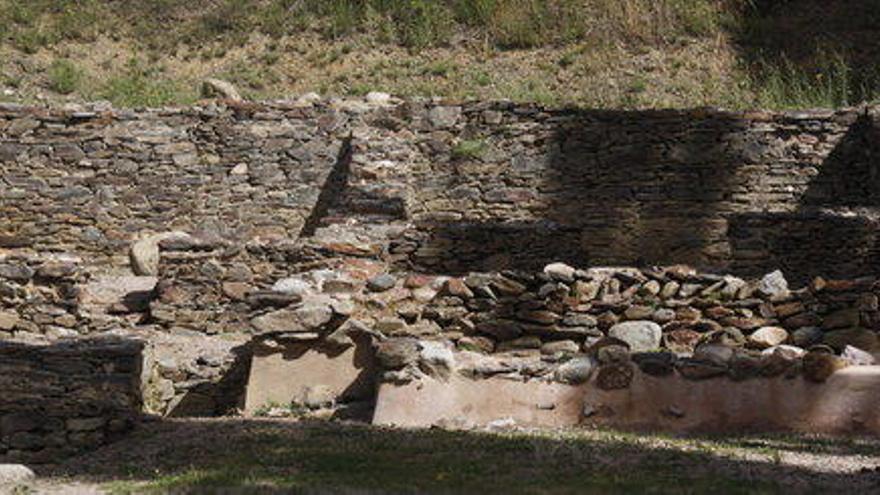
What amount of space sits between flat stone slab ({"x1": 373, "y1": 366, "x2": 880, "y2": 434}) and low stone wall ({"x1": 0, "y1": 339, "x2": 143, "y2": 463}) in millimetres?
1755

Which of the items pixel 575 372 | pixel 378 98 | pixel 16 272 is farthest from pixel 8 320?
pixel 378 98

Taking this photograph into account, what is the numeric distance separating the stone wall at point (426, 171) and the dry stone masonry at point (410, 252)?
0.10 feet

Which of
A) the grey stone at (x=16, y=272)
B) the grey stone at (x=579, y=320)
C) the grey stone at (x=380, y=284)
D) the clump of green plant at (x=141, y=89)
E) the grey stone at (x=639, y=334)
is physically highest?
the grey stone at (x=639, y=334)

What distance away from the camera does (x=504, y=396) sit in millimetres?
7504

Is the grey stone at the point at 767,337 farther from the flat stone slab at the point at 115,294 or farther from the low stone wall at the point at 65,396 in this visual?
the flat stone slab at the point at 115,294

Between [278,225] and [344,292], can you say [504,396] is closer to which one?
[344,292]

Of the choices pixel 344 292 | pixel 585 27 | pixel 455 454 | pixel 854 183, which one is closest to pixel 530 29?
pixel 585 27

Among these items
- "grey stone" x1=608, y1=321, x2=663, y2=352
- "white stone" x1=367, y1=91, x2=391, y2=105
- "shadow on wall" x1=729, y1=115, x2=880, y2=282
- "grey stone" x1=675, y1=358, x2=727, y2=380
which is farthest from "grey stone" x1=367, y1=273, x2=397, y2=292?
"white stone" x1=367, y1=91, x2=391, y2=105

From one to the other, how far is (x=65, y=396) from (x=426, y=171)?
25.4 feet

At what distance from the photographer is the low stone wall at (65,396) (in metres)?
7.37

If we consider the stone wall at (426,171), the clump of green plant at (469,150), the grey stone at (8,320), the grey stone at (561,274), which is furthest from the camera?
the clump of green plant at (469,150)

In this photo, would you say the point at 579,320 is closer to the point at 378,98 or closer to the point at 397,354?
the point at 397,354

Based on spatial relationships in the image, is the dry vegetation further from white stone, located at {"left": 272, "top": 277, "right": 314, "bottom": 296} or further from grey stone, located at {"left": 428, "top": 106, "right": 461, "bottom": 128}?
white stone, located at {"left": 272, "top": 277, "right": 314, "bottom": 296}

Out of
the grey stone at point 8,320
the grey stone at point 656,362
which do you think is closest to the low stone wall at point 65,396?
the grey stone at point 8,320
